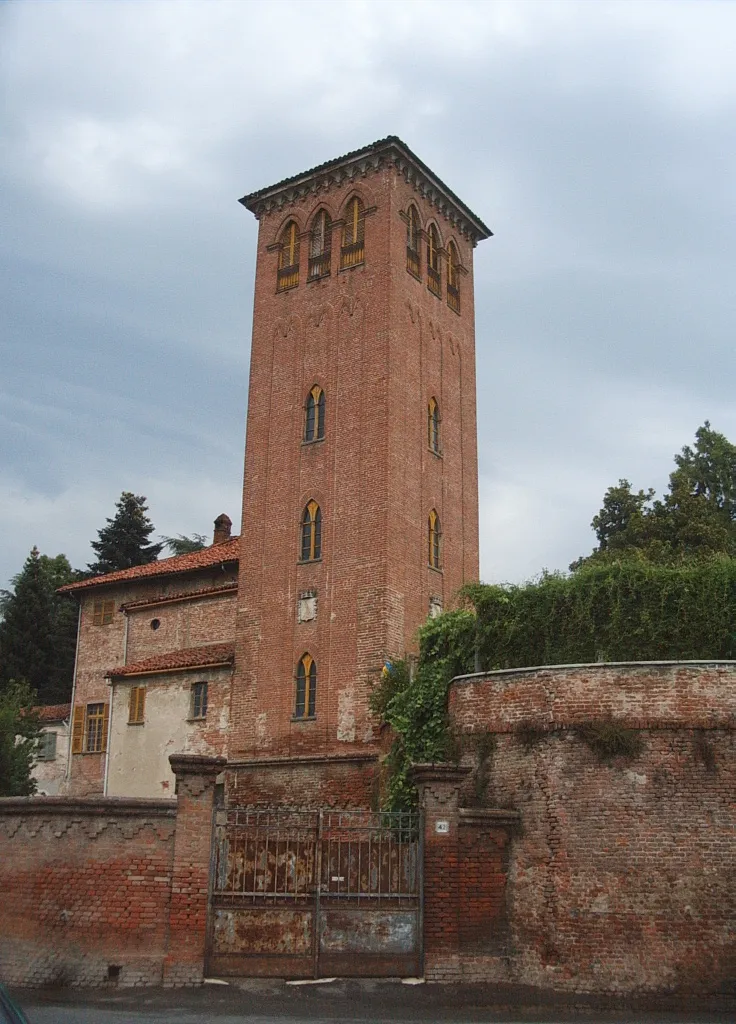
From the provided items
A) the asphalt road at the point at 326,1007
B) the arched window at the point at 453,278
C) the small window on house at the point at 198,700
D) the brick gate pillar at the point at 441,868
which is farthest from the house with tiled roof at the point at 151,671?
the asphalt road at the point at 326,1007

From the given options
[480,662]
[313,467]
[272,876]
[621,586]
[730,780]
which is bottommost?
[272,876]

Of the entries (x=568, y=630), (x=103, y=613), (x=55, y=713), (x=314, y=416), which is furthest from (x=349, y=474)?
(x=55, y=713)

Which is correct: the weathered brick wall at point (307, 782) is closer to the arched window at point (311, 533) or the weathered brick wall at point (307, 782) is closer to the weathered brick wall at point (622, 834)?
the arched window at point (311, 533)

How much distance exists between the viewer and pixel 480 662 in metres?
18.8

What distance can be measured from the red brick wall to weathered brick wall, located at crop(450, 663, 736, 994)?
9481 millimetres

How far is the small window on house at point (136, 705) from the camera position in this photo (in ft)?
93.2

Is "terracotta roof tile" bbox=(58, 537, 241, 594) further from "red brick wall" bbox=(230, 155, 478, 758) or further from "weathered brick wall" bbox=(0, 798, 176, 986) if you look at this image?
"weathered brick wall" bbox=(0, 798, 176, 986)

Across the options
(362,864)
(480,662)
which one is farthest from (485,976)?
(480,662)

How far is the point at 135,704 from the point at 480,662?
13.1 meters

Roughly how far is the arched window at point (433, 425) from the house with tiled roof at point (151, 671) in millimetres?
6647

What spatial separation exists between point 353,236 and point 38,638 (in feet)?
87.7

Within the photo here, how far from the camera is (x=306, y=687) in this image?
26.3 m

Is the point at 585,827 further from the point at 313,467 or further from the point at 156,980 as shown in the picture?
the point at 313,467

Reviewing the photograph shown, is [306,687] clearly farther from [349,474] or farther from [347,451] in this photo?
[347,451]
